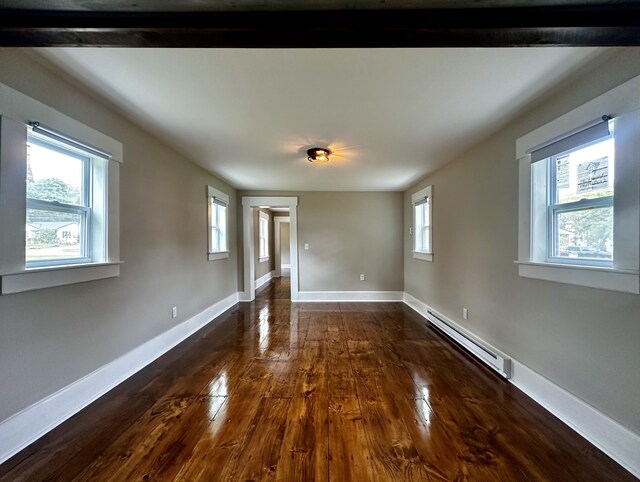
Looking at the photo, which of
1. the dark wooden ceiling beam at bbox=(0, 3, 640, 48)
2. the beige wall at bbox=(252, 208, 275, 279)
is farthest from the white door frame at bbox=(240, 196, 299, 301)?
the dark wooden ceiling beam at bbox=(0, 3, 640, 48)

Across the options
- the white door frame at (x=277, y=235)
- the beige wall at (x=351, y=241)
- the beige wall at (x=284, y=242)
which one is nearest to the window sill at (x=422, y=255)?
the beige wall at (x=351, y=241)

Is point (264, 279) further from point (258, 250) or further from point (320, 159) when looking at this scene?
point (320, 159)

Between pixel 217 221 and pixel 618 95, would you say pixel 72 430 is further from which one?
pixel 618 95

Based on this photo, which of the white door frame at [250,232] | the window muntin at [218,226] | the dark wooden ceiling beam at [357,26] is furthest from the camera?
the white door frame at [250,232]

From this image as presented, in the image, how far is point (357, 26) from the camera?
3.74 feet

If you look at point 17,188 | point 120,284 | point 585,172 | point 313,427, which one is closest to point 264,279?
point 120,284

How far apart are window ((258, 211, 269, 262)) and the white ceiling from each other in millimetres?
4542

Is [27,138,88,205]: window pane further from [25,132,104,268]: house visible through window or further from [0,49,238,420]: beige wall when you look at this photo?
[0,49,238,420]: beige wall

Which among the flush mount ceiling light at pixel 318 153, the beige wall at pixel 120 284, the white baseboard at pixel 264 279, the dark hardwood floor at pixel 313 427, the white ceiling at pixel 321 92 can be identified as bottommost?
the dark hardwood floor at pixel 313 427

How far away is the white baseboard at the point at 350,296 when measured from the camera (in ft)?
18.7

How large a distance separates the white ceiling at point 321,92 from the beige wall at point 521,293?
0.62 feet

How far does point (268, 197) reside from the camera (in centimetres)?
554

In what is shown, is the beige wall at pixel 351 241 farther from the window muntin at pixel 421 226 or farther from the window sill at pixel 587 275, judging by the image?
the window sill at pixel 587 275

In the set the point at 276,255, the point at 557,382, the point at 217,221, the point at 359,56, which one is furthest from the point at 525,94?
the point at 276,255
